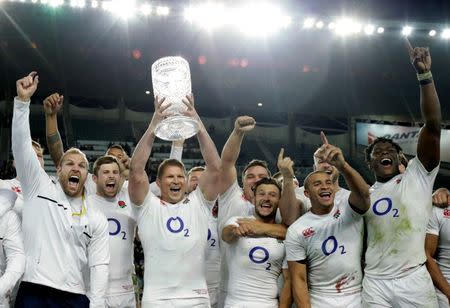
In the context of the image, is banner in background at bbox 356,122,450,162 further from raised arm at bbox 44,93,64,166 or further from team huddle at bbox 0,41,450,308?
raised arm at bbox 44,93,64,166

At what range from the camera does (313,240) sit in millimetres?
3312

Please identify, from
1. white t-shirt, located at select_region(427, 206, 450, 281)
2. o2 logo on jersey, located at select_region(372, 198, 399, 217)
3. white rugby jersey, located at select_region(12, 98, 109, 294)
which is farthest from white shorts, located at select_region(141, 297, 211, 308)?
white t-shirt, located at select_region(427, 206, 450, 281)

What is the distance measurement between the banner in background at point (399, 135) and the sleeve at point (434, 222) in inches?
539

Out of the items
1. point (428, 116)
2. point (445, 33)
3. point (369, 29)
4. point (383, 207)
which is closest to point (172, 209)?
point (383, 207)

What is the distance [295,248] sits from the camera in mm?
3295

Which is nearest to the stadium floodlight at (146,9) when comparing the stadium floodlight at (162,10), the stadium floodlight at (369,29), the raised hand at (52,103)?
the stadium floodlight at (162,10)

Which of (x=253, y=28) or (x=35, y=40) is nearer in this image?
(x=253, y=28)

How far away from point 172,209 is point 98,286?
27.7 inches

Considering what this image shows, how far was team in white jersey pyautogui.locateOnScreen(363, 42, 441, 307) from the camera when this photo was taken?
3.14 meters

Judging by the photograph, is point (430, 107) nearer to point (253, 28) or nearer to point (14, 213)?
point (14, 213)

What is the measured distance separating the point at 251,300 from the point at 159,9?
1023 centimetres

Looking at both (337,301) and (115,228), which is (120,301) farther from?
(337,301)

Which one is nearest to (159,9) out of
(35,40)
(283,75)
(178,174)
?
(35,40)

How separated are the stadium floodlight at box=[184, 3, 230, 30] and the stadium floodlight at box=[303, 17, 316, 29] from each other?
206 centimetres
